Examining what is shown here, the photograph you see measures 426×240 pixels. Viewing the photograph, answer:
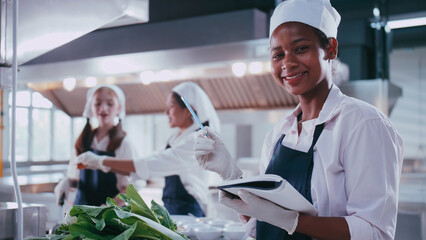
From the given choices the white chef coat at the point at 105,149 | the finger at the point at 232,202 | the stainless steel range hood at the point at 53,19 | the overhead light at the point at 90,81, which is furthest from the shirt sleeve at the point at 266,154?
the overhead light at the point at 90,81

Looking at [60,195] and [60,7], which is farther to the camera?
[60,195]

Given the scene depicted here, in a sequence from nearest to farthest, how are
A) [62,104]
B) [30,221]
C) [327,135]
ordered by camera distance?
1. [327,135]
2. [30,221]
3. [62,104]

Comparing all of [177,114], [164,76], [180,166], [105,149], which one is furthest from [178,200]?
[164,76]

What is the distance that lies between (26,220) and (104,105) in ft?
6.64

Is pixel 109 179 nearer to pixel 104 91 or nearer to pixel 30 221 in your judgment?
pixel 104 91

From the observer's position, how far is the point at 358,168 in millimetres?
1233

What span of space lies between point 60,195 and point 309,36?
2.59 m

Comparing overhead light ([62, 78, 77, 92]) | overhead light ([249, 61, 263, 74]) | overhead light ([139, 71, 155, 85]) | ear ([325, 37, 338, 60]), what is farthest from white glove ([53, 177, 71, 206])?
ear ([325, 37, 338, 60])

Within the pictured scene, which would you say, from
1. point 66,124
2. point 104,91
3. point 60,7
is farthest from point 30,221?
point 66,124

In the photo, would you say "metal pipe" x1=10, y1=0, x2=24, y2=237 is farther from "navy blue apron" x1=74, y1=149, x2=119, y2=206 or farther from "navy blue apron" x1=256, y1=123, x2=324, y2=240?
"navy blue apron" x1=74, y1=149, x2=119, y2=206

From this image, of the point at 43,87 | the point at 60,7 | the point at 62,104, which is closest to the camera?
the point at 60,7

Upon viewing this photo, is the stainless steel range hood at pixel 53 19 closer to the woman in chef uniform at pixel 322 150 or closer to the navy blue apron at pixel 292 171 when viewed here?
the woman in chef uniform at pixel 322 150

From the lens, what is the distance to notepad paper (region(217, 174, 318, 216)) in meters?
1.15

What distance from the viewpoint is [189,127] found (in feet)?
10.6
